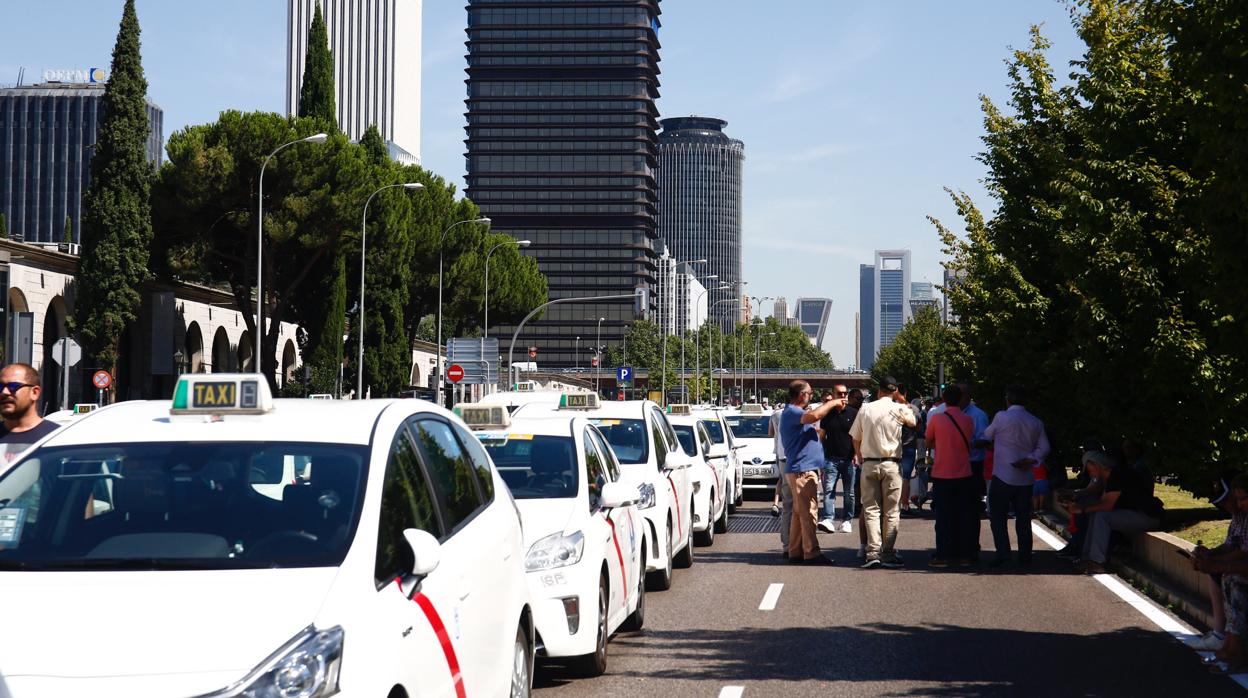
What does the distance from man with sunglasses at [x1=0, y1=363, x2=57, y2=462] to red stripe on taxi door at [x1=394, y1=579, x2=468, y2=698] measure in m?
3.52

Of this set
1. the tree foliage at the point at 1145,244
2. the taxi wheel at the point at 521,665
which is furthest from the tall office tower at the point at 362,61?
the taxi wheel at the point at 521,665

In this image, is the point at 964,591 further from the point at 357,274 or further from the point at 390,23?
the point at 390,23

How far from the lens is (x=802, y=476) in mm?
14664

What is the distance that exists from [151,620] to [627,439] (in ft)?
31.6

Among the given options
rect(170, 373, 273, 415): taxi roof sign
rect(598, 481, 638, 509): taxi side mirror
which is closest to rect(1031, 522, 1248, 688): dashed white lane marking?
rect(598, 481, 638, 509): taxi side mirror

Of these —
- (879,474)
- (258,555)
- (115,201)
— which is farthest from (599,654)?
(115,201)

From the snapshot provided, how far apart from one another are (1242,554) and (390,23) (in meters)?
195

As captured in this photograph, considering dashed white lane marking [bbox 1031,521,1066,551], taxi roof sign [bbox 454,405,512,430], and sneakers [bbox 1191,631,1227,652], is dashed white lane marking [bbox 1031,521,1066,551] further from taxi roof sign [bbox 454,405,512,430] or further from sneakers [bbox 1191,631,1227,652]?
taxi roof sign [bbox 454,405,512,430]

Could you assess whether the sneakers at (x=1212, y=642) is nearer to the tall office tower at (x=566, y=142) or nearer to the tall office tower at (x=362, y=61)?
the tall office tower at (x=566, y=142)

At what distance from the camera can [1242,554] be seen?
28.6 ft

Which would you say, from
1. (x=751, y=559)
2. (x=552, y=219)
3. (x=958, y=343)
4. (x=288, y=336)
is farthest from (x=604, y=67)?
(x=751, y=559)

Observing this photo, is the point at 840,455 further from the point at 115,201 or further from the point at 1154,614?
the point at 115,201

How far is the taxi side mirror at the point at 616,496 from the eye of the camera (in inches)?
330

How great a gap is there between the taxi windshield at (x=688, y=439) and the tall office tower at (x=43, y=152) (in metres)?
170
